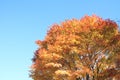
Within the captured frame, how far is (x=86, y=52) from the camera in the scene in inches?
1422

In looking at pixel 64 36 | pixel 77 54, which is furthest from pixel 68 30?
pixel 77 54

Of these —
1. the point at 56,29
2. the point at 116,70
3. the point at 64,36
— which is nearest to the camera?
the point at 116,70

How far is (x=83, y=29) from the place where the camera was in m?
36.3

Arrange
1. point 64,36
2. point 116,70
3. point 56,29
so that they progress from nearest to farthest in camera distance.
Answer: point 116,70
point 64,36
point 56,29

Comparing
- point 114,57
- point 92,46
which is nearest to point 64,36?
point 92,46

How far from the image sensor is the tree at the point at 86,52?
35.9 metres

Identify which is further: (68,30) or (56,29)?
(56,29)

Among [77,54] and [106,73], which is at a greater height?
[77,54]

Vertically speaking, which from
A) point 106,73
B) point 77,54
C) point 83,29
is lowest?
point 106,73

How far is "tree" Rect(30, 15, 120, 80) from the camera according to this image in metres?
35.9

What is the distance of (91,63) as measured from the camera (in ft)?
119

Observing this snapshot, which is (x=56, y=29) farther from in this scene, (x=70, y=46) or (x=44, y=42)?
(x=70, y=46)

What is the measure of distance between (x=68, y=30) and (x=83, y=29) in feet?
10.7

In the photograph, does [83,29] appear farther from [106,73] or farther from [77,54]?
[106,73]
